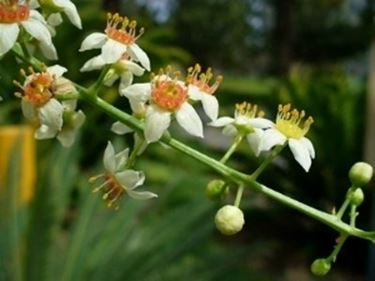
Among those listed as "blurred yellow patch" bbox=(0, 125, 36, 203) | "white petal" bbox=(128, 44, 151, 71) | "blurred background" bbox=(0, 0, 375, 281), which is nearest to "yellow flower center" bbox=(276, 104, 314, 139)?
"white petal" bbox=(128, 44, 151, 71)

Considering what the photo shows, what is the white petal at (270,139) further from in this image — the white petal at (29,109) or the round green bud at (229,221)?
the white petal at (29,109)

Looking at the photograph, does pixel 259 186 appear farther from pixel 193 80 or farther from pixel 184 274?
pixel 184 274

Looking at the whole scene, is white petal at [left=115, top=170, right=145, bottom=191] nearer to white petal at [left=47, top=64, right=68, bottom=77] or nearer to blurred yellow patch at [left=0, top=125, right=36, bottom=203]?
white petal at [left=47, top=64, right=68, bottom=77]

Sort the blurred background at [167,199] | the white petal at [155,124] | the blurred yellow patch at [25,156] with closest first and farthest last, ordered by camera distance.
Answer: the white petal at [155,124] → the blurred background at [167,199] → the blurred yellow patch at [25,156]

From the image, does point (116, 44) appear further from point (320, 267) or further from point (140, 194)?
point (320, 267)

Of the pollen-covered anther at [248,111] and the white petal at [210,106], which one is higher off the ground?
the white petal at [210,106]

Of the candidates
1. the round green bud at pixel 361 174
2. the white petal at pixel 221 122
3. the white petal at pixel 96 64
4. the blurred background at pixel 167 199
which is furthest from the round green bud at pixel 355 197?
the blurred background at pixel 167 199

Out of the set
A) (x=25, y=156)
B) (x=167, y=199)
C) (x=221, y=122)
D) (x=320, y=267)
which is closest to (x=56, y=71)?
(x=221, y=122)
